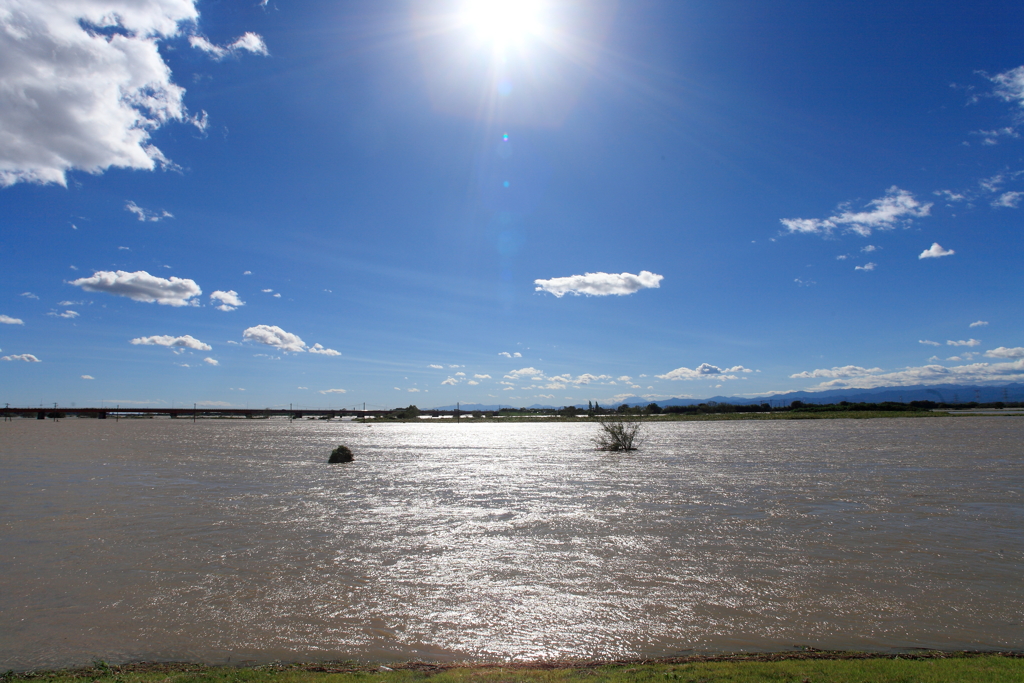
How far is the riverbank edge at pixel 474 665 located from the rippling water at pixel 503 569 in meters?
0.32

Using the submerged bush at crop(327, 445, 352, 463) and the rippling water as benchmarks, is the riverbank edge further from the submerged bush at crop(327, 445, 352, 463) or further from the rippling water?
the submerged bush at crop(327, 445, 352, 463)

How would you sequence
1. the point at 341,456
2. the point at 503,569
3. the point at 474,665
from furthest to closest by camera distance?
the point at 341,456 → the point at 503,569 → the point at 474,665

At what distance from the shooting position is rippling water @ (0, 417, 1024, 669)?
781 cm

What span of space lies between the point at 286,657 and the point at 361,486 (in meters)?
17.2

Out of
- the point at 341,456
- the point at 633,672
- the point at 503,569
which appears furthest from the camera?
the point at 341,456

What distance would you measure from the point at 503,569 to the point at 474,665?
14.0 ft

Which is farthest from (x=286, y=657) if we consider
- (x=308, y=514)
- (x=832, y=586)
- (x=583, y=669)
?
(x=308, y=514)

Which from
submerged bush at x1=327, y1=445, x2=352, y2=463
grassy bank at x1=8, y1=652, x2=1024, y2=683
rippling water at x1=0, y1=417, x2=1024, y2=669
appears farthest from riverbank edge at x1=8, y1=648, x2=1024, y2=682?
submerged bush at x1=327, y1=445, x2=352, y2=463

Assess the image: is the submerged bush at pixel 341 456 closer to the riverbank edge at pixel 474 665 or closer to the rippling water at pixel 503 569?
the rippling water at pixel 503 569

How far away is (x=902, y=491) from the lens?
2061cm

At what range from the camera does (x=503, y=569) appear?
1114cm

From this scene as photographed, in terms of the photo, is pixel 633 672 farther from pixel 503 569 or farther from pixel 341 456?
pixel 341 456

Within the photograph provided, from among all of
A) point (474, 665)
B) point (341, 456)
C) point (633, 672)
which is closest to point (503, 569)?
point (474, 665)

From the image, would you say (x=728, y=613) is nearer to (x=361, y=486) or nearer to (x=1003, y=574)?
(x=1003, y=574)
